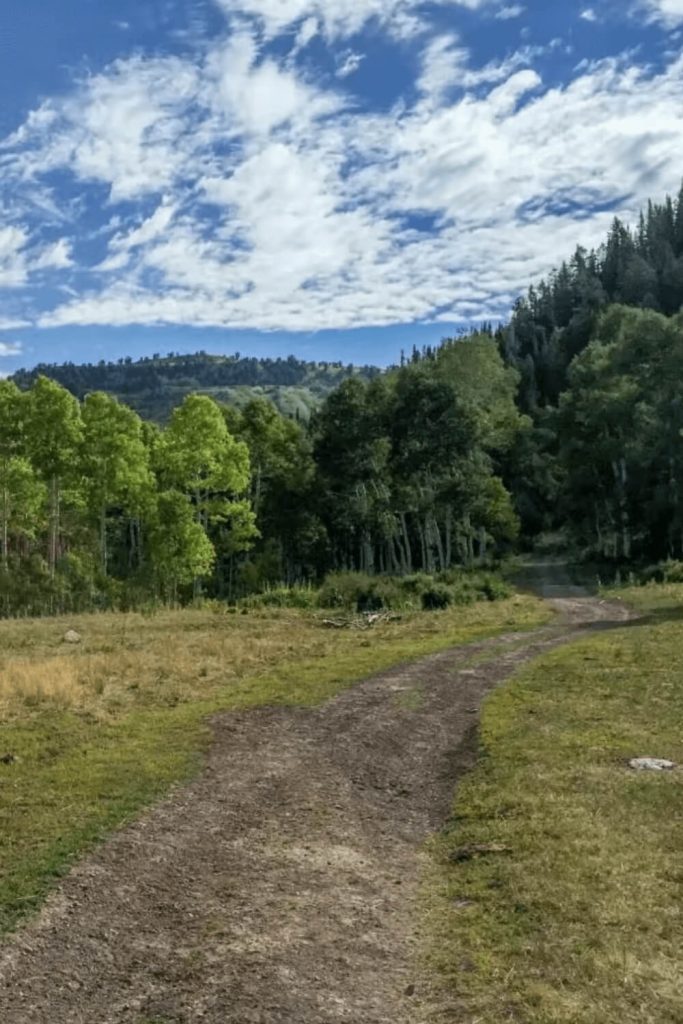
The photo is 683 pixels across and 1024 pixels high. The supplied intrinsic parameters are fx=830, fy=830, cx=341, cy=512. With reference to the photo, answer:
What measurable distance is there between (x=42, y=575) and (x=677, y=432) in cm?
4180

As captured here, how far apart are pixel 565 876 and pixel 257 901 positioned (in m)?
3.38

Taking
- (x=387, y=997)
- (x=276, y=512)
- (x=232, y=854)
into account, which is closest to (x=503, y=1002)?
(x=387, y=997)

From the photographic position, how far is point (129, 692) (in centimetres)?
1975

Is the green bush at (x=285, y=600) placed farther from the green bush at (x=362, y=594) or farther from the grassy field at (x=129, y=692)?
the grassy field at (x=129, y=692)

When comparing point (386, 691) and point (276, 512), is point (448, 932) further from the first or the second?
point (276, 512)

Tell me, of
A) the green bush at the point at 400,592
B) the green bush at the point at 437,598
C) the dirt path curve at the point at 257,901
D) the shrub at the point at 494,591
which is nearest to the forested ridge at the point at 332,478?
the green bush at the point at 400,592

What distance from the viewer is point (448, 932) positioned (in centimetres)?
798

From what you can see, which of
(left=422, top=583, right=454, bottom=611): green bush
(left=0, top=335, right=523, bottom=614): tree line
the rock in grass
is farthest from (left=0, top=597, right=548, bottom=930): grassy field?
(left=0, top=335, right=523, bottom=614): tree line

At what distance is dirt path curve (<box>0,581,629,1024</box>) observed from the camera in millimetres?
6672

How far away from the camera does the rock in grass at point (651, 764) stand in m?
13.2

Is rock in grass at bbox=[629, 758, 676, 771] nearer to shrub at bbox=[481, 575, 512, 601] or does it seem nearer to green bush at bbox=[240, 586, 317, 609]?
green bush at bbox=[240, 586, 317, 609]

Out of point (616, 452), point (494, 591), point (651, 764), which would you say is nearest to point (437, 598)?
point (494, 591)

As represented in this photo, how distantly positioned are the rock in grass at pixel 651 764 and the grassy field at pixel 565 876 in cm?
23

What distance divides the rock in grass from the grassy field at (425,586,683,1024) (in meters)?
0.23
